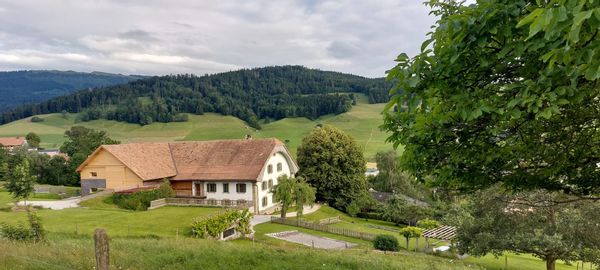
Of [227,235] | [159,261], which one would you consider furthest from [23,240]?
[227,235]

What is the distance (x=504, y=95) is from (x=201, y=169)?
4113 centimetres

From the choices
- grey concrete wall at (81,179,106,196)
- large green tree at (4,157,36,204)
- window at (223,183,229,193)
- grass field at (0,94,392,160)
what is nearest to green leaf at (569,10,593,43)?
large green tree at (4,157,36,204)

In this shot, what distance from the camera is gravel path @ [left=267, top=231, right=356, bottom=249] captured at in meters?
30.1

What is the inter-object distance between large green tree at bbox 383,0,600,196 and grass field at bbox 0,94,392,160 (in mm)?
100315

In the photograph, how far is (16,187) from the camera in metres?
31.3

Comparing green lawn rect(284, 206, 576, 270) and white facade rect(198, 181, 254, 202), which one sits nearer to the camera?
green lawn rect(284, 206, 576, 270)

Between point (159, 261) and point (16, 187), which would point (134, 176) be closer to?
point (16, 187)

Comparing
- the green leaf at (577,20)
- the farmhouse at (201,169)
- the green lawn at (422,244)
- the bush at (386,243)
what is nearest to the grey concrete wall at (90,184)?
the farmhouse at (201,169)

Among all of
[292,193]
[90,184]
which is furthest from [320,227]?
[90,184]

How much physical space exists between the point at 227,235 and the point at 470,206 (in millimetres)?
16787

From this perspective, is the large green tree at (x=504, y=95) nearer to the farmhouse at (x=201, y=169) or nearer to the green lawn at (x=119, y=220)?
the green lawn at (x=119, y=220)

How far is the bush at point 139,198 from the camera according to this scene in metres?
37.2

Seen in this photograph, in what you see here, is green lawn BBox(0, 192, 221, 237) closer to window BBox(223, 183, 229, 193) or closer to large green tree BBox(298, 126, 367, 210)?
window BBox(223, 183, 229, 193)

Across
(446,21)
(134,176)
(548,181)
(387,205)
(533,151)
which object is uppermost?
(446,21)
